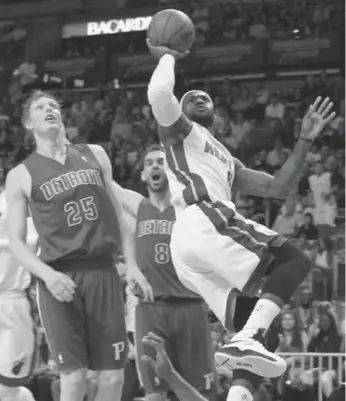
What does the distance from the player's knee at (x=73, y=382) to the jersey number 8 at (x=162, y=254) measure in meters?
1.39

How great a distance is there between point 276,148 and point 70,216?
9.44 m

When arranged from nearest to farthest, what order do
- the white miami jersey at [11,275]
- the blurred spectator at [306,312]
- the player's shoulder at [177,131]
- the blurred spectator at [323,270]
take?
the player's shoulder at [177,131] < the white miami jersey at [11,275] < the blurred spectator at [306,312] < the blurred spectator at [323,270]

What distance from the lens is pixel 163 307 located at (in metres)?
6.00

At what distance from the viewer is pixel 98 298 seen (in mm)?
4969

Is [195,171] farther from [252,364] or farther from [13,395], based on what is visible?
[13,395]

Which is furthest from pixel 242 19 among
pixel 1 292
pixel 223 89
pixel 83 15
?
pixel 1 292

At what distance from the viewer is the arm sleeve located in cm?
445

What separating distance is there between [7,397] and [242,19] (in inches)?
545

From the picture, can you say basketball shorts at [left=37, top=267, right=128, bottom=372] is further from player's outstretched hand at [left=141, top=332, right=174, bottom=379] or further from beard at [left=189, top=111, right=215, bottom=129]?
beard at [left=189, top=111, right=215, bottom=129]

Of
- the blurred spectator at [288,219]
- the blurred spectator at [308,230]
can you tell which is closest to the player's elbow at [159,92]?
the blurred spectator at [308,230]

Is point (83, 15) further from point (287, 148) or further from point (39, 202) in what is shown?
point (39, 202)

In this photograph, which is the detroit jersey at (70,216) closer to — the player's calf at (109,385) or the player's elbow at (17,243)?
the player's elbow at (17,243)

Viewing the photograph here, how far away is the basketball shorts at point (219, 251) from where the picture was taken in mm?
4500

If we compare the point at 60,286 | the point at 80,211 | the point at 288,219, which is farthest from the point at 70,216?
the point at 288,219
